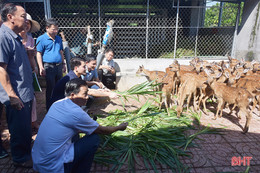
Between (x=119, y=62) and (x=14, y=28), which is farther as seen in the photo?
(x=119, y=62)

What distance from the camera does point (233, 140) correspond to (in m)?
3.85

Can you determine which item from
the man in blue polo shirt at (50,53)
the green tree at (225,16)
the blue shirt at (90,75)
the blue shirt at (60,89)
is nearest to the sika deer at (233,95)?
the blue shirt at (90,75)

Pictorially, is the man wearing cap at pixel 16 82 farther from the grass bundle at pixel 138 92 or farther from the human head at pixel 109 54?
the human head at pixel 109 54

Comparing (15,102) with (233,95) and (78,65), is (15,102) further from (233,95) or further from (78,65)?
(233,95)

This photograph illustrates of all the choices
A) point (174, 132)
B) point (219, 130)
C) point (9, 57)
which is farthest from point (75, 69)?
point (219, 130)

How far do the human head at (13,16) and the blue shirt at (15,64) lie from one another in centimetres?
8

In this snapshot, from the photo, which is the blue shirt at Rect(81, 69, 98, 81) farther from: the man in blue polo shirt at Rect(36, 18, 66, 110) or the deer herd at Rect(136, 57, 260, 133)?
the deer herd at Rect(136, 57, 260, 133)

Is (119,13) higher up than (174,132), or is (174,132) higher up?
(119,13)

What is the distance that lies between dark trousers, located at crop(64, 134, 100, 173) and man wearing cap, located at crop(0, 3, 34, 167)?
98cm

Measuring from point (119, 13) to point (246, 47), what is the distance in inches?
254

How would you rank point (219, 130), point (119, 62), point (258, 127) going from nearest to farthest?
point (219, 130) → point (258, 127) → point (119, 62)

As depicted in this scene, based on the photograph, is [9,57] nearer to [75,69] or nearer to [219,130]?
[75,69]

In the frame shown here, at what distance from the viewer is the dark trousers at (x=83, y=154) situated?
93.7 inches

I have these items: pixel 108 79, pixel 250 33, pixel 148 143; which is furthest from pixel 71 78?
pixel 250 33
